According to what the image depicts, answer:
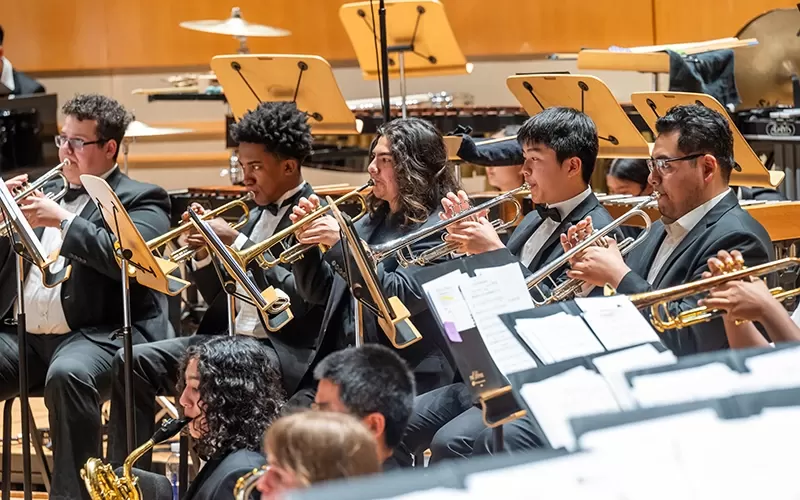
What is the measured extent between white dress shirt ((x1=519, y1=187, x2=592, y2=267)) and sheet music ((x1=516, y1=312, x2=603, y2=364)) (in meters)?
1.41

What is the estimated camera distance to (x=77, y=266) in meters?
4.57

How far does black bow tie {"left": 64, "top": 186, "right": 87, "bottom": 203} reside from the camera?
4812 mm

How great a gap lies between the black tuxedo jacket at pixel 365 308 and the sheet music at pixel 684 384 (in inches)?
68.2

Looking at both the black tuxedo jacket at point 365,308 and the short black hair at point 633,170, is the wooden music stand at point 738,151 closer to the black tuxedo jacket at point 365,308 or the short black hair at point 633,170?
the short black hair at point 633,170

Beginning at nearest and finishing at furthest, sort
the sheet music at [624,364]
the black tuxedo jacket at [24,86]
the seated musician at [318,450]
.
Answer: the seated musician at [318,450]
the sheet music at [624,364]
the black tuxedo jacket at [24,86]

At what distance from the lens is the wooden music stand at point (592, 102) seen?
466cm

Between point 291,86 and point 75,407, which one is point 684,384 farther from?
point 291,86

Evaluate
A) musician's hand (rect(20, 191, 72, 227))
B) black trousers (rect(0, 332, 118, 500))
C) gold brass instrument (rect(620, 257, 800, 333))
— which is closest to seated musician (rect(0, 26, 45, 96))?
musician's hand (rect(20, 191, 72, 227))

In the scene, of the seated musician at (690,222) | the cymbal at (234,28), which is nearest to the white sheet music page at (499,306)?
the seated musician at (690,222)

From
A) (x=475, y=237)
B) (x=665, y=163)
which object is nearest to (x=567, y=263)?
(x=475, y=237)

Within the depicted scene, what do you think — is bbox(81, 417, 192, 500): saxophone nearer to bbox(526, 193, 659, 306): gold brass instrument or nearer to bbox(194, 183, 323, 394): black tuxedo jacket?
bbox(194, 183, 323, 394): black tuxedo jacket

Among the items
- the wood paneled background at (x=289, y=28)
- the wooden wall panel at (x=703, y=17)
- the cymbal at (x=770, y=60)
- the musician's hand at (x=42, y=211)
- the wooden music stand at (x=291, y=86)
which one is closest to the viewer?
the musician's hand at (x=42, y=211)

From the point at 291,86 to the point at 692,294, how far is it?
9.54ft

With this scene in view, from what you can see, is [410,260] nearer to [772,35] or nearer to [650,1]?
[772,35]
